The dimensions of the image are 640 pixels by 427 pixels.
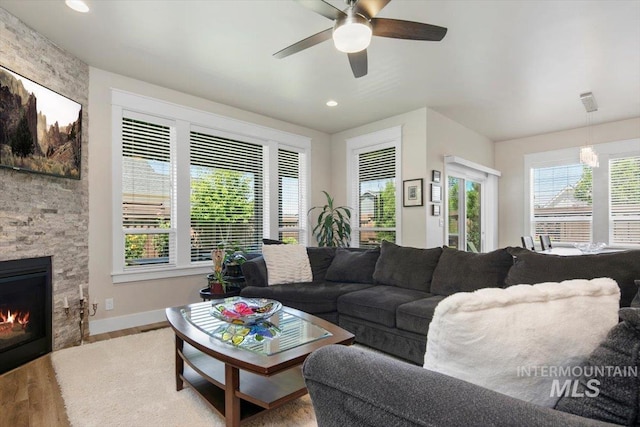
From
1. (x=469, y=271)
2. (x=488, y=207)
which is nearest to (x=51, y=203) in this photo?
(x=469, y=271)

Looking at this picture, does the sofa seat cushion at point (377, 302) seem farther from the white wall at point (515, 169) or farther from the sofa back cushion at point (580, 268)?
the white wall at point (515, 169)

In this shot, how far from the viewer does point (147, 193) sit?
3.73 m

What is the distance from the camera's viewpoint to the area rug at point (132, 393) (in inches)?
72.9

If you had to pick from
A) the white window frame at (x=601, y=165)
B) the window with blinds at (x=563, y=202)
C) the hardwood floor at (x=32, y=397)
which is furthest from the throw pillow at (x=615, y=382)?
the window with blinds at (x=563, y=202)

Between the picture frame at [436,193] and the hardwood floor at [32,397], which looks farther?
the picture frame at [436,193]

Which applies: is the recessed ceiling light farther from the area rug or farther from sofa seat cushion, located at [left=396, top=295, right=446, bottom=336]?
sofa seat cushion, located at [left=396, top=295, right=446, bottom=336]

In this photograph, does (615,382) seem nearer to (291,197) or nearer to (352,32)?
(352,32)

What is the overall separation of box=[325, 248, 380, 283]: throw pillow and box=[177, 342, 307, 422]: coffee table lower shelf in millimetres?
1686

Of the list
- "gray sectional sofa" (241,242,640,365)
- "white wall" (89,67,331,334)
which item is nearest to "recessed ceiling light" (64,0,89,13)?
"white wall" (89,67,331,334)

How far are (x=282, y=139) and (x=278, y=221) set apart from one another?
1306 millimetres

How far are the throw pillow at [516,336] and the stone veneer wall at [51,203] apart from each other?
3276mm

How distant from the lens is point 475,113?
15.4 feet

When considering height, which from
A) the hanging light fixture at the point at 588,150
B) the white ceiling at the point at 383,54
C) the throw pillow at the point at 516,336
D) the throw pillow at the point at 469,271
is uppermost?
the white ceiling at the point at 383,54

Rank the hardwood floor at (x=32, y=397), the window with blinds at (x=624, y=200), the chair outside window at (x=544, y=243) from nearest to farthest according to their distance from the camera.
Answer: the hardwood floor at (x=32, y=397) → the chair outside window at (x=544, y=243) → the window with blinds at (x=624, y=200)
